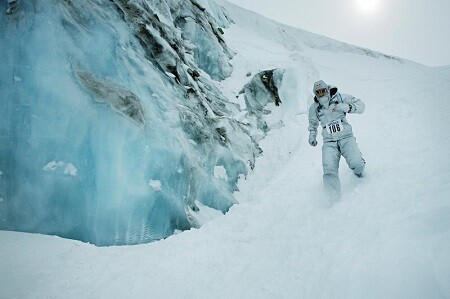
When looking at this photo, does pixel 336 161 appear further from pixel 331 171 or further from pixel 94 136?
pixel 94 136

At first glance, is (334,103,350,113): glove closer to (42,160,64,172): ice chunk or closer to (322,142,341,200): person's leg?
(322,142,341,200): person's leg

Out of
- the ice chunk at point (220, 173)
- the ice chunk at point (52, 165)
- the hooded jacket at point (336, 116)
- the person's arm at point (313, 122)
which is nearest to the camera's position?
the ice chunk at point (52, 165)

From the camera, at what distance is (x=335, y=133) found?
191 inches

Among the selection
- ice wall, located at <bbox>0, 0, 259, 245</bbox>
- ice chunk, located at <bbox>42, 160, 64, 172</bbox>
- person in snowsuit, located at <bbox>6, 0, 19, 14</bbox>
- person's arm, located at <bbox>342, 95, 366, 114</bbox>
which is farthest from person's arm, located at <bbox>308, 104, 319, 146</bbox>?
person in snowsuit, located at <bbox>6, 0, 19, 14</bbox>

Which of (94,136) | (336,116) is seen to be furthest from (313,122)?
(94,136)

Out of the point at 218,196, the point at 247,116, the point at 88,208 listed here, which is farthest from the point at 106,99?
the point at 247,116

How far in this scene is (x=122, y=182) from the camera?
453cm

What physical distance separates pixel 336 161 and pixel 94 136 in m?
3.88

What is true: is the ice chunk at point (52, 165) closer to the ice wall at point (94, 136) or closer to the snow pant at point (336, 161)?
the ice wall at point (94, 136)

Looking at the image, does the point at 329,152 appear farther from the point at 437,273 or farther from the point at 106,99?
the point at 106,99

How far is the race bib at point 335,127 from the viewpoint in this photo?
15.9 ft

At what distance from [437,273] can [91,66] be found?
5.36 meters

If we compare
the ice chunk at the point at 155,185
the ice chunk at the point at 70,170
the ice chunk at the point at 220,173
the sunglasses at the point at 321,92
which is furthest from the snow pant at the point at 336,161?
the ice chunk at the point at 70,170

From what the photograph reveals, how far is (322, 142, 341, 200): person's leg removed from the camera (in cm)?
442
